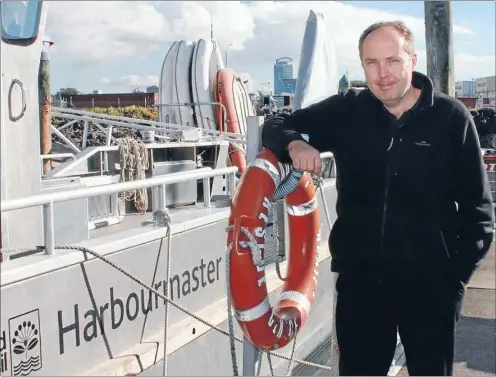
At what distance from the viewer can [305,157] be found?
2.38m

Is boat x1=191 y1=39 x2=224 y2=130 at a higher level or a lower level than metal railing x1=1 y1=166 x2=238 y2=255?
higher

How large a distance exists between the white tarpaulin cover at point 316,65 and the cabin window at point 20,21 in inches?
140

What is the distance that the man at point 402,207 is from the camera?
7.54 ft

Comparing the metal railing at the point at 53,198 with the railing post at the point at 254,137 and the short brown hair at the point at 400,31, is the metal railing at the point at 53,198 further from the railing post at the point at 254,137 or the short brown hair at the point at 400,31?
the short brown hair at the point at 400,31

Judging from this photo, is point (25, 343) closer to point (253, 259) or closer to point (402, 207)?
point (253, 259)

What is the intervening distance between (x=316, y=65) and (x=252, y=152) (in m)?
4.52

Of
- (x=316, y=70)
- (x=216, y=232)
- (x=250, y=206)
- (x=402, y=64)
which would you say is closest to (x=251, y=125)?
(x=250, y=206)

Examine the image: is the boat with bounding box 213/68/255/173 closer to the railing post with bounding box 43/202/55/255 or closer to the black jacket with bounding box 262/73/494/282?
the railing post with bounding box 43/202/55/255

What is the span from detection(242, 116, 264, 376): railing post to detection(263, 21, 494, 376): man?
1.59ft

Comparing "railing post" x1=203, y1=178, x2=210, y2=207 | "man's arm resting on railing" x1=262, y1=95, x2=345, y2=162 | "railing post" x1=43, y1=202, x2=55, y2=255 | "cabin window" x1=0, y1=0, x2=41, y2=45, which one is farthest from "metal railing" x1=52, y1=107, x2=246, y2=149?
"man's arm resting on railing" x1=262, y1=95, x2=345, y2=162

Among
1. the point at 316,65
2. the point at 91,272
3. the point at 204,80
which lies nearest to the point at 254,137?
the point at 91,272

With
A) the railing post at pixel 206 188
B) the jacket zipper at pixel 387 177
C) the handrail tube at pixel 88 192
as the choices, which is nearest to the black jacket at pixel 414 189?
the jacket zipper at pixel 387 177

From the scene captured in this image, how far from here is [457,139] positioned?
7.54 feet

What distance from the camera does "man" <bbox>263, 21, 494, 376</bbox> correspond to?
2.30 m
